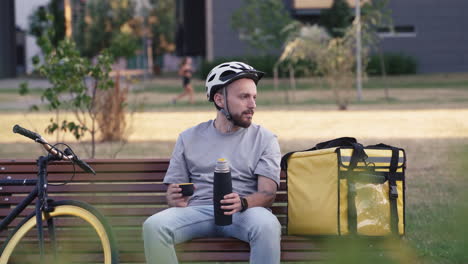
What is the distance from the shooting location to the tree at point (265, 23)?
125 feet

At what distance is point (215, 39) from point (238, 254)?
151 feet

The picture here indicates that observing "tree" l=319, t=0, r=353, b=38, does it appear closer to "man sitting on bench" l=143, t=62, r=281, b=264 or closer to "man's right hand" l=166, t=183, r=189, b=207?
"man sitting on bench" l=143, t=62, r=281, b=264

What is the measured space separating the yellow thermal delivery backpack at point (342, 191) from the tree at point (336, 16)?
138 feet

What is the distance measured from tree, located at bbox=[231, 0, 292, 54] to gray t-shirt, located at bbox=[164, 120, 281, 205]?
1345 inches

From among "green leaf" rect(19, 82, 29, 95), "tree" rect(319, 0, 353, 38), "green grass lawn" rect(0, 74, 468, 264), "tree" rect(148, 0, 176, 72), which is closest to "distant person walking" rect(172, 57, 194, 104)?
"green grass lawn" rect(0, 74, 468, 264)

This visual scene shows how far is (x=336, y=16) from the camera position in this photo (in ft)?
150

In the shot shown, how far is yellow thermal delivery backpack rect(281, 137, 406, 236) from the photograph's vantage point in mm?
3484

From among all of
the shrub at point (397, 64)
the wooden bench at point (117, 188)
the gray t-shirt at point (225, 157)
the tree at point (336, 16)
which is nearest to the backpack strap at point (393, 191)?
the gray t-shirt at point (225, 157)

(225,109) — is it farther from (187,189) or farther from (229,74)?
(187,189)

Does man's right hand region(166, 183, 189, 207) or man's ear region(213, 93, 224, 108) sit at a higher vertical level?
man's ear region(213, 93, 224, 108)

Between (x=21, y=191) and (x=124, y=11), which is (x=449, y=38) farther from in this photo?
(x=21, y=191)

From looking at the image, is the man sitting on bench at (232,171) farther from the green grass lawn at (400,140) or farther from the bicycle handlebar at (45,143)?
the green grass lawn at (400,140)

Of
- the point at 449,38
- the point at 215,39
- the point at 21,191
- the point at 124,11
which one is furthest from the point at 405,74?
the point at 21,191

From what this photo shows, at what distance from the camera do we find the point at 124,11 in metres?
60.8
